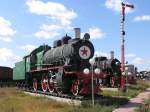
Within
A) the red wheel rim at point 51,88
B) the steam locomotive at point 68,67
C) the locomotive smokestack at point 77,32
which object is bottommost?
the red wheel rim at point 51,88

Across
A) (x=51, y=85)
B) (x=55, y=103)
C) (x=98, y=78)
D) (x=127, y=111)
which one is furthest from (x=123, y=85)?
(x=127, y=111)

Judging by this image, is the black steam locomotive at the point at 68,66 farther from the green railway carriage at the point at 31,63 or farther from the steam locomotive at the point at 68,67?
the green railway carriage at the point at 31,63

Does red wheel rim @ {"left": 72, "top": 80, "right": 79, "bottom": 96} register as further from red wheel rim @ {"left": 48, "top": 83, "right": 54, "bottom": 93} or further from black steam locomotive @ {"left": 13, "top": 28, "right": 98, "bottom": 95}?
red wheel rim @ {"left": 48, "top": 83, "right": 54, "bottom": 93}

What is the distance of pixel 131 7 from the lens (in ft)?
A: 125

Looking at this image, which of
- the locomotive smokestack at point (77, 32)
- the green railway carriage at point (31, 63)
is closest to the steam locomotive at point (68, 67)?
the locomotive smokestack at point (77, 32)

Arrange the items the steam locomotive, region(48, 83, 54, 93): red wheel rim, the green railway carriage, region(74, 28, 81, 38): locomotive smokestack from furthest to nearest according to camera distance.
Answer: the green railway carriage → region(48, 83, 54, 93): red wheel rim → region(74, 28, 81, 38): locomotive smokestack → the steam locomotive

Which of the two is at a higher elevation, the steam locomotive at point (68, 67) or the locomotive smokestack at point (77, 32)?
the locomotive smokestack at point (77, 32)

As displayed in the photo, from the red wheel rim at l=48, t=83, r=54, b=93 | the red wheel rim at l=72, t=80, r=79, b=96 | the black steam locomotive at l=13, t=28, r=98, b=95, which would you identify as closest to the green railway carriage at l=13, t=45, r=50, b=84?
the black steam locomotive at l=13, t=28, r=98, b=95

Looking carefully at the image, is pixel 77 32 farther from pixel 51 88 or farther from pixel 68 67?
pixel 51 88

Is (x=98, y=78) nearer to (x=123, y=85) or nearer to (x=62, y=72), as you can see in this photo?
(x=62, y=72)

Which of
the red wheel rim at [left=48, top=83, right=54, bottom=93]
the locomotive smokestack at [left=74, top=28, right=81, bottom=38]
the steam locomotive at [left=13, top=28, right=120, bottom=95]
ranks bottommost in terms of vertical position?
the red wheel rim at [left=48, top=83, right=54, bottom=93]

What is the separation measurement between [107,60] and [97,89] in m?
18.3

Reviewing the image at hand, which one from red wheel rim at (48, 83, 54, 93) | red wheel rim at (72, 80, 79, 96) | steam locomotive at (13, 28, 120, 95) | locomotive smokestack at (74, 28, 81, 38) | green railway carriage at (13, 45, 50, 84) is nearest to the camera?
steam locomotive at (13, 28, 120, 95)

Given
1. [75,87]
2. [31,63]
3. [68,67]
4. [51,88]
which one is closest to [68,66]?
[68,67]
